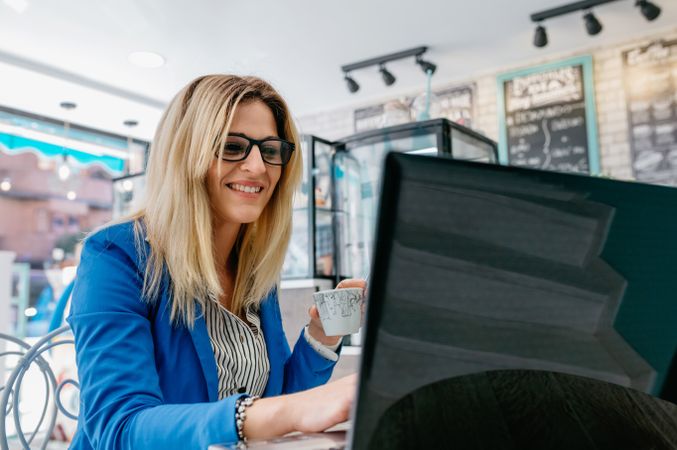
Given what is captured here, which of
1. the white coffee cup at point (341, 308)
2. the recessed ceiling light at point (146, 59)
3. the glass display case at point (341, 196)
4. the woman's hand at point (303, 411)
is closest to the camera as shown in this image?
the woman's hand at point (303, 411)

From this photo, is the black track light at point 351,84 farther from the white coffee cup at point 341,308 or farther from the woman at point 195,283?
the white coffee cup at point 341,308

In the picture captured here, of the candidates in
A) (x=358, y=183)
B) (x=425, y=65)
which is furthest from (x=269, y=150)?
(x=425, y=65)

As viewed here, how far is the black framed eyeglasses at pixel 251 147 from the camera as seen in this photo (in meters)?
1.04

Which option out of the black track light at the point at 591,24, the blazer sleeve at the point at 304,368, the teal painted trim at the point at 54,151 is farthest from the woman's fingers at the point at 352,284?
the teal painted trim at the point at 54,151

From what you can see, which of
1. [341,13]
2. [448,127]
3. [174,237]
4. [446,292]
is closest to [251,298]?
[174,237]

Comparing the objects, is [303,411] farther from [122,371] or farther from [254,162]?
[254,162]

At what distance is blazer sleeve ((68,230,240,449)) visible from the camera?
616mm

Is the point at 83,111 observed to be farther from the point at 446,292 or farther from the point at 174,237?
the point at 446,292

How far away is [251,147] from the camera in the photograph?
1070 millimetres

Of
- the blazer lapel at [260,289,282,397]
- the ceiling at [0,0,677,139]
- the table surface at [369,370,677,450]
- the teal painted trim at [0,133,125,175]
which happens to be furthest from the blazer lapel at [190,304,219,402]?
the teal painted trim at [0,133,125,175]

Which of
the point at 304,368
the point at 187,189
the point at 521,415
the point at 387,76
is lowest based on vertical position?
the point at 304,368

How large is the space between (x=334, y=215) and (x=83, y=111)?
2.88 metres

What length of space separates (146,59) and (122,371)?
3.93 metres

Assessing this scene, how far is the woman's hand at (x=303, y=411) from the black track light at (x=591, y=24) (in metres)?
3.75
